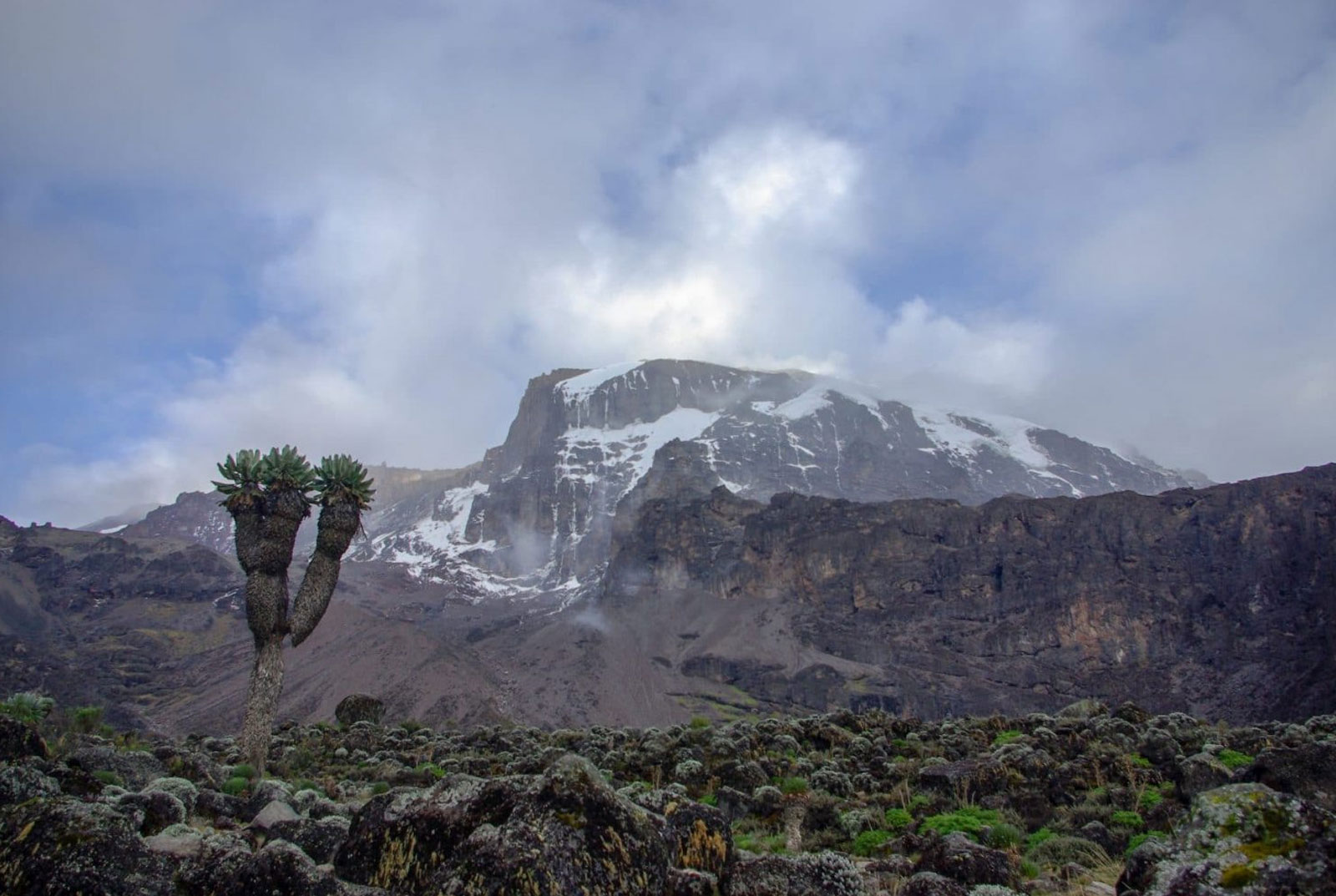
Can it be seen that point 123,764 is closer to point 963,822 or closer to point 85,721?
point 963,822

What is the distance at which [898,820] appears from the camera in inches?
611

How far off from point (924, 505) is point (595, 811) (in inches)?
7245

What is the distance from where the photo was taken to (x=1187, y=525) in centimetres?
15138

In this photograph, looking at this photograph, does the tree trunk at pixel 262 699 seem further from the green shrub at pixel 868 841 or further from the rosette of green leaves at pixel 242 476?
the green shrub at pixel 868 841

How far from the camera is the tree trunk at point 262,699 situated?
93.0 ft

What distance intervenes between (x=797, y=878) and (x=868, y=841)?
8179mm

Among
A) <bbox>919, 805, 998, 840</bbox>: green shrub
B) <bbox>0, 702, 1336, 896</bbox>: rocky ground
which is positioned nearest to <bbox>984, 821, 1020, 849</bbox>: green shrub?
<bbox>0, 702, 1336, 896</bbox>: rocky ground

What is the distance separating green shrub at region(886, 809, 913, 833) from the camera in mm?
14945

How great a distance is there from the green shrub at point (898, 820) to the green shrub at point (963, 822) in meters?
0.33

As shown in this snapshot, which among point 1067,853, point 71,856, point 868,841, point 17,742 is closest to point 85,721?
point 17,742

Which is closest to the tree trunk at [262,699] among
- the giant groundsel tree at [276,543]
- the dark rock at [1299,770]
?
the giant groundsel tree at [276,543]

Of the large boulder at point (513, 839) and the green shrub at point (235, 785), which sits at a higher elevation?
the large boulder at point (513, 839)

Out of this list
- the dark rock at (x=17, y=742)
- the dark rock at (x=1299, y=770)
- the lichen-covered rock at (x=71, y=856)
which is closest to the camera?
the lichen-covered rock at (x=71, y=856)

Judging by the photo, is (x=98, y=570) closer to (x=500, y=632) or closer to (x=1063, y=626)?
(x=500, y=632)
